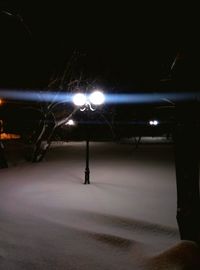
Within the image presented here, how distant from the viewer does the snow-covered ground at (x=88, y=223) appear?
523 cm

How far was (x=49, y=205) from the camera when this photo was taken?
888 cm

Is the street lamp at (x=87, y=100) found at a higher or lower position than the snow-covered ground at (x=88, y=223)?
higher

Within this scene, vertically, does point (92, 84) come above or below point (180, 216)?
above

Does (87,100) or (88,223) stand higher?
(87,100)

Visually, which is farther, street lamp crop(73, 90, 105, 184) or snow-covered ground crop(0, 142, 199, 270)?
street lamp crop(73, 90, 105, 184)

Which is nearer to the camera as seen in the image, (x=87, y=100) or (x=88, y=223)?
(x=88, y=223)

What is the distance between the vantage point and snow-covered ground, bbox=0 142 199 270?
5.23 metres

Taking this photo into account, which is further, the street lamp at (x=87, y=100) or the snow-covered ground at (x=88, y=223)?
the street lamp at (x=87, y=100)

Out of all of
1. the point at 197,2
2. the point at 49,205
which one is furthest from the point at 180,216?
the point at 49,205

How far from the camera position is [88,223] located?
732 cm

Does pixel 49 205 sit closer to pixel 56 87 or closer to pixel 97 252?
pixel 97 252

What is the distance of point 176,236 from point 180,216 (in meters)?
1.43

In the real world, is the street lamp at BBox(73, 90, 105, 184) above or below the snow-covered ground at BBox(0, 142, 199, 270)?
above

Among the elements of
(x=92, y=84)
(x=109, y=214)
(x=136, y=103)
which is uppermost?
(x=136, y=103)
